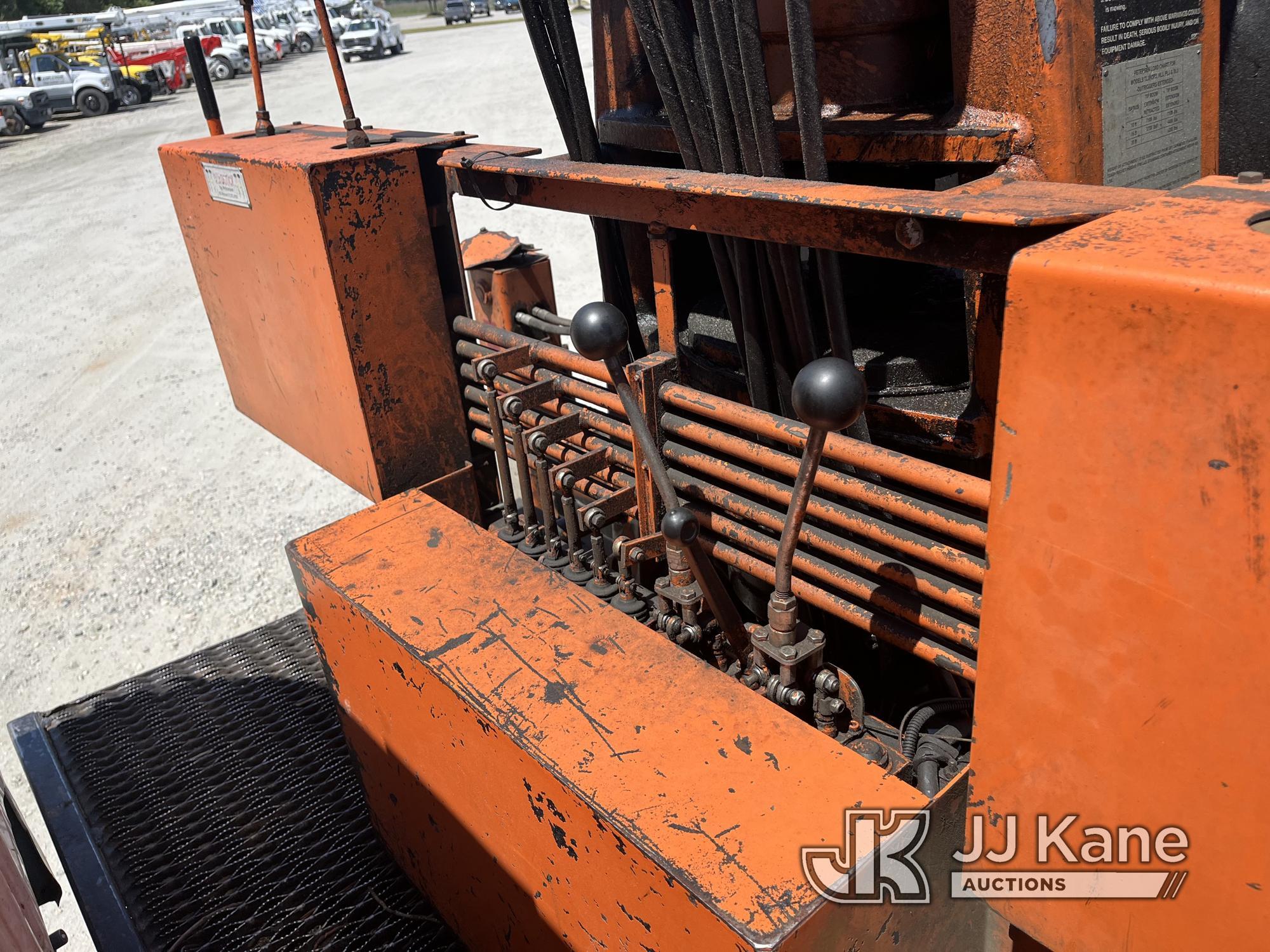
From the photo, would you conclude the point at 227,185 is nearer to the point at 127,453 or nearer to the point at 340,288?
the point at 340,288

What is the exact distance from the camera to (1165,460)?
0.95 metres

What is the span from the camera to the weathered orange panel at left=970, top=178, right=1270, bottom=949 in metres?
0.91

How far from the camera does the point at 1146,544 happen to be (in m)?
0.99

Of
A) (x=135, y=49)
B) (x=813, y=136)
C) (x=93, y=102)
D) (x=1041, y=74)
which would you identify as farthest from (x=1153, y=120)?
(x=135, y=49)

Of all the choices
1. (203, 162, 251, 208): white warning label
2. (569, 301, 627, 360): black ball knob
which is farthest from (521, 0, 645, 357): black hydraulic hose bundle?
(203, 162, 251, 208): white warning label

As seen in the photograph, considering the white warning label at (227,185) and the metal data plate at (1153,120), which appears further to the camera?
the white warning label at (227,185)

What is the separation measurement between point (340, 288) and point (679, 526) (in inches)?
44.9

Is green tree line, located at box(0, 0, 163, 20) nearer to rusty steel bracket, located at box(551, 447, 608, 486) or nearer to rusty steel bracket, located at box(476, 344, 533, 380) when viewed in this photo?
rusty steel bracket, located at box(476, 344, 533, 380)

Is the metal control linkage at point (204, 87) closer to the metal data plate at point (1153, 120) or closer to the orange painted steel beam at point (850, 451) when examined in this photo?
the orange painted steel beam at point (850, 451)

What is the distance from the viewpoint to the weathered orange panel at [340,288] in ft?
7.53

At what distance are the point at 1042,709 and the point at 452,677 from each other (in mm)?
1019

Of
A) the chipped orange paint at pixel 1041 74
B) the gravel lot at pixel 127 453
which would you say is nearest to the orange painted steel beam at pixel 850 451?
the chipped orange paint at pixel 1041 74

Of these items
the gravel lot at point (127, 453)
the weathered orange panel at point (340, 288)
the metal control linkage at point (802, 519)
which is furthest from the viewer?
the gravel lot at point (127, 453)

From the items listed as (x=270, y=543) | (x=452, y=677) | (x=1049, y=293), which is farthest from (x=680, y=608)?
(x=270, y=543)
